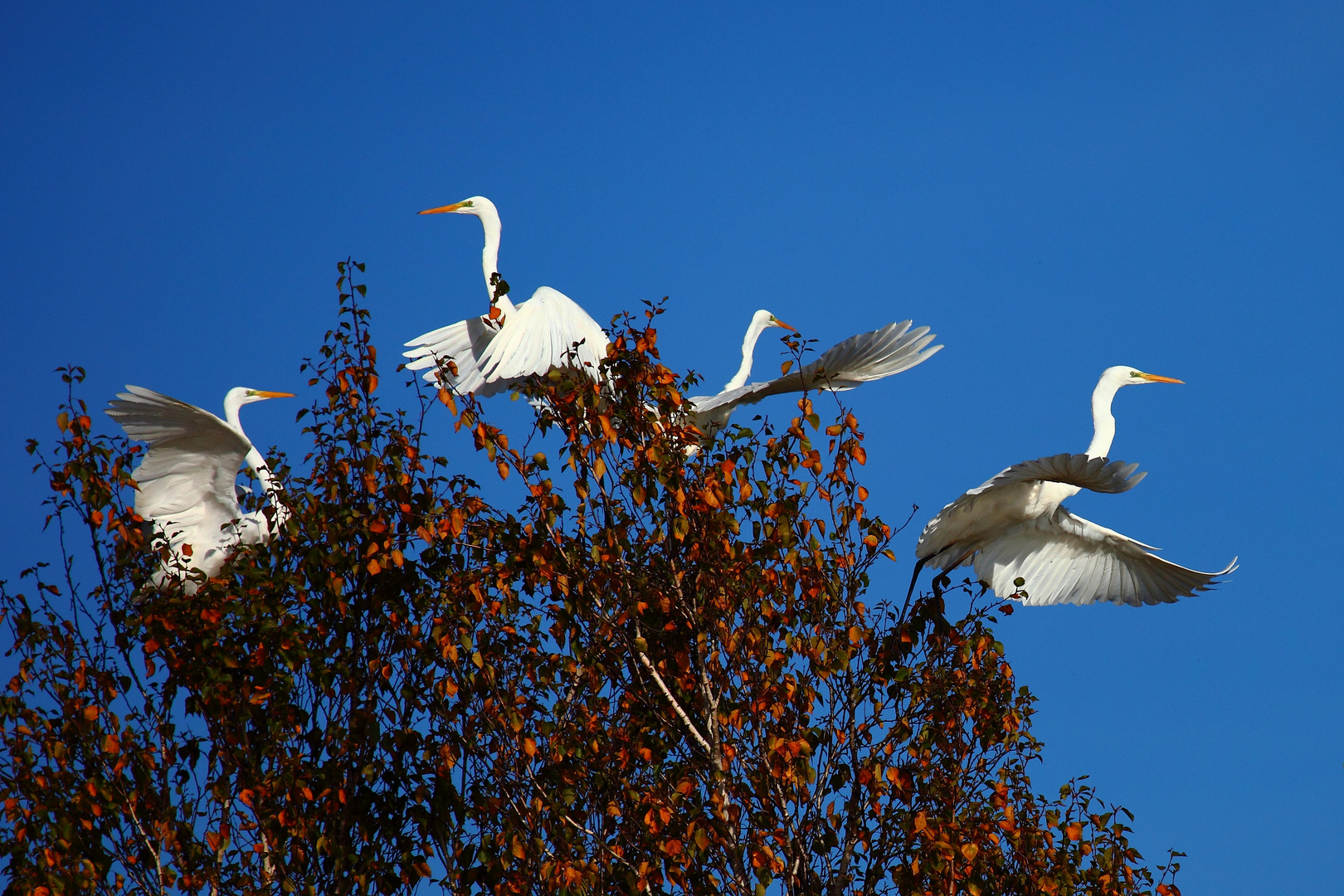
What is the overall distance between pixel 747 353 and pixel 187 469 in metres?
5.50

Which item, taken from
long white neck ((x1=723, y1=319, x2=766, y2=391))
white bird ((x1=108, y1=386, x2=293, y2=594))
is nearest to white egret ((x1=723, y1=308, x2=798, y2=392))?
long white neck ((x1=723, y1=319, x2=766, y2=391))

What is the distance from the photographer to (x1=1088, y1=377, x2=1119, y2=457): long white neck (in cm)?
983

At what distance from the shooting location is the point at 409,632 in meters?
5.64

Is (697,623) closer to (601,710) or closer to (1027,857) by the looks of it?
(601,710)

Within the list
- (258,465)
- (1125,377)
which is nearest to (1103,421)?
(1125,377)

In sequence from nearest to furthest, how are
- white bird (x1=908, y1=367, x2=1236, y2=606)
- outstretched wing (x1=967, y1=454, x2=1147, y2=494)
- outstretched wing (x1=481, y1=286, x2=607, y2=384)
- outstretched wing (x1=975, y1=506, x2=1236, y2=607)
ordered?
outstretched wing (x1=967, y1=454, x2=1147, y2=494)
outstretched wing (x1=481, y1=286, x2=607, y2=384)
white bird (x1=908, y1=367, x2=1236, y2=606)
outstretched wing (x1=975, y1=506, x2=1236, y2=607)

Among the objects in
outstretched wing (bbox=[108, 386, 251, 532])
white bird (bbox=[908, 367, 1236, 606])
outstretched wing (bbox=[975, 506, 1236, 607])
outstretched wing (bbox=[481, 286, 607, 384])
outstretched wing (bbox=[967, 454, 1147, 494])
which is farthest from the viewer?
outstretched wing (bbox=[975, 506, 1236, 607])

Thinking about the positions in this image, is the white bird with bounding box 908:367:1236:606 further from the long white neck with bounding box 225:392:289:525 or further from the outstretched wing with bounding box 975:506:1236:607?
the long white neck with bounding box 225:392:289:525

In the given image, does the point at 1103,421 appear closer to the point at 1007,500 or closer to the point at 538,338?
the point at 1007,500

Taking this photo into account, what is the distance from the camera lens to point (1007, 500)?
905 centimetres

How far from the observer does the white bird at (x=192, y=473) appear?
328 inches

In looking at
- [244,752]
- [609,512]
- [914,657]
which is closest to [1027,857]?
[914,657]

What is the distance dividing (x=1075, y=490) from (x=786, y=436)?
13.6 feet

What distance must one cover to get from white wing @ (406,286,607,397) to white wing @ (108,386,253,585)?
1.40m
